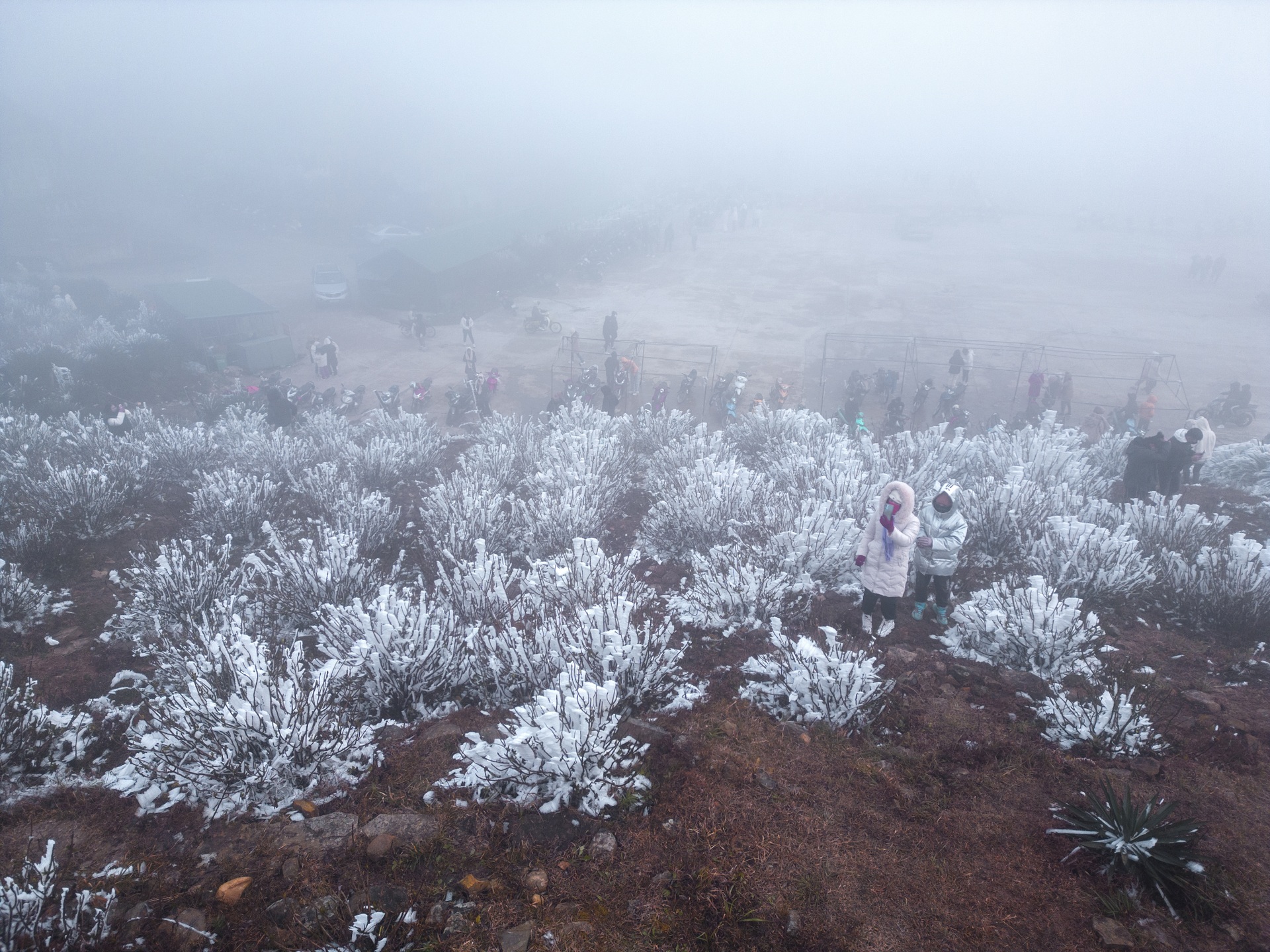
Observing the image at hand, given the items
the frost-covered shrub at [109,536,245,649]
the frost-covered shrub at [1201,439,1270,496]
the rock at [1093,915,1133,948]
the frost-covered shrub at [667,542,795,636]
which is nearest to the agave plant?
the rock at [1093,915,1133,948]

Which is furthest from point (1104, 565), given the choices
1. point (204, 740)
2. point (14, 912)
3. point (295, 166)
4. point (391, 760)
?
point (295, 166)

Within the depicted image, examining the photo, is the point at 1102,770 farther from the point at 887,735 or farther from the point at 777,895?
the point at 777,895

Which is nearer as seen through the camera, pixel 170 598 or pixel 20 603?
pixel 170 598

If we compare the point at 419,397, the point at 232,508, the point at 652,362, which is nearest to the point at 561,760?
the point at 232,508

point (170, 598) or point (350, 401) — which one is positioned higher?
point (170, 598)

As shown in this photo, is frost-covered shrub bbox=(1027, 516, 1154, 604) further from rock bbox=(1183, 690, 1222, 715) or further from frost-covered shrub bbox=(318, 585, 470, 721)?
frost-covered shrub bbox=(318, 585, 470, 721)

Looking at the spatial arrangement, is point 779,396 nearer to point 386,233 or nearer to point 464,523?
point 464,523
